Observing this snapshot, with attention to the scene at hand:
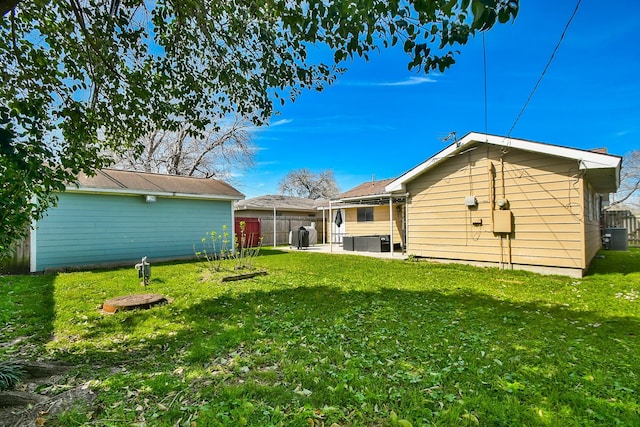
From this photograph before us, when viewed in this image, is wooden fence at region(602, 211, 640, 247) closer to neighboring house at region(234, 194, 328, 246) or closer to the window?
the window

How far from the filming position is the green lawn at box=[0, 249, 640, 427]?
214cm

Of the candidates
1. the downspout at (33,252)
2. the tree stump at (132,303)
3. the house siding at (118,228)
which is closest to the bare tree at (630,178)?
the house siding at (118,228)

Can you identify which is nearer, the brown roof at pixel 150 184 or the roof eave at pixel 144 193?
the roof eave at pixel 144 193

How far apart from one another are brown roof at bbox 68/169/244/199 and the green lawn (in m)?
4.21

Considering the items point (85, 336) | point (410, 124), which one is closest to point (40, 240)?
point (85, 336)

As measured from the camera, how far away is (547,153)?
23.9ft

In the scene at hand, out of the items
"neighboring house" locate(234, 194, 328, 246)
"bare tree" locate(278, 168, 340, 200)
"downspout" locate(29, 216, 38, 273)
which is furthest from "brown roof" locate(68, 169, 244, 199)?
"bare tree" locate(278, 168, 340, 200)

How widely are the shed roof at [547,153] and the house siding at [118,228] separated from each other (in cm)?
792

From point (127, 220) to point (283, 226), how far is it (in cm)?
997

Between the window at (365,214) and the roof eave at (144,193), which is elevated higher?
the roof eave at (144,193)

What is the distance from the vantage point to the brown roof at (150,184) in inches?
379

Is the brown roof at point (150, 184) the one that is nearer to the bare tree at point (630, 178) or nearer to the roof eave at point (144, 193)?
the roof eave at point (144, 193)

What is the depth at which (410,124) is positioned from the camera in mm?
16547

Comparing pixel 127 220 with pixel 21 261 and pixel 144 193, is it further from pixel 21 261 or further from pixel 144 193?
pixel 21 261
